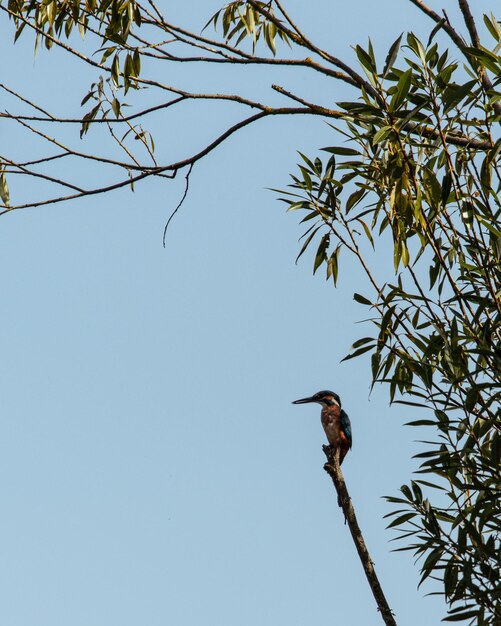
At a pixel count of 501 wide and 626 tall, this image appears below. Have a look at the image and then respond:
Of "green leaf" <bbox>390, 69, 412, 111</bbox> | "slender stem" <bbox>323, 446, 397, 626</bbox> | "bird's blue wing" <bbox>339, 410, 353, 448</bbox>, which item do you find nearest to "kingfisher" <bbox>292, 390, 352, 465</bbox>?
"bird's blue wing" <bbox>339, 410, 353, 448</bbox>

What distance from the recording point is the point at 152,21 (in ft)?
19.7

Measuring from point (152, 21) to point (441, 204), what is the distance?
2.42 m

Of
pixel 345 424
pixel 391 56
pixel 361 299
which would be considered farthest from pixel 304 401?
pixel 391 56

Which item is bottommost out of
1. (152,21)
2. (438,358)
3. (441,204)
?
(438,358)

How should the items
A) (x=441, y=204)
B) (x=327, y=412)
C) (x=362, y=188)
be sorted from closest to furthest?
1. (x=441, y=204)
2. (x=362, y=188)
3. (x=327, y=412)

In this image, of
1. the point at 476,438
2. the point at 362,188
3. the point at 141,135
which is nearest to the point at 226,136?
the point at 141,135

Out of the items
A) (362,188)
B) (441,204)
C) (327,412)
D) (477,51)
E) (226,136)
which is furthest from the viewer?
(327,412)

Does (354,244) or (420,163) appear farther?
(354,244)

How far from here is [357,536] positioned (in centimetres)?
446

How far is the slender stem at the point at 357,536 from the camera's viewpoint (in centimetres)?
416

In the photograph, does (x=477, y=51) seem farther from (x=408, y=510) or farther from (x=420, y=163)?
(x=408, y=510)

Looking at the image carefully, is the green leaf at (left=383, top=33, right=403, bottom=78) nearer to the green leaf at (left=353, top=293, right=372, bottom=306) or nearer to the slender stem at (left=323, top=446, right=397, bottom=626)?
the green leaf at (left=353, top=293, right=372, bottom=306)

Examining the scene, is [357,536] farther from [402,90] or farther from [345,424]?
[345,424]

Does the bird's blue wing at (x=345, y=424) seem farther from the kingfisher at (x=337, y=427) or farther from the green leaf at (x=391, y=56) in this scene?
the green leaf at (x=391, y=56)
